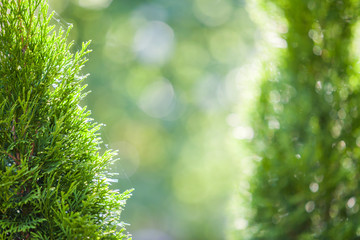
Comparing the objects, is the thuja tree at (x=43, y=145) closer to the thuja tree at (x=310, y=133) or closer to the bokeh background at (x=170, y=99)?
the thuja tree at (x=310, y=133)

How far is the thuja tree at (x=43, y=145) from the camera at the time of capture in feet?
6.14

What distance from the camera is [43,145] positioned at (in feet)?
6.43

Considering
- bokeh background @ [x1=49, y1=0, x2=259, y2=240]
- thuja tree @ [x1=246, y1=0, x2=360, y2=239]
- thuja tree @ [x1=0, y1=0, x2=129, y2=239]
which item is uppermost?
bokeh background @ [x1=49, y1=0, x2=259, y2=240]

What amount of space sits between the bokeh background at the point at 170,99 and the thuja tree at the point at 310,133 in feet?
24.5

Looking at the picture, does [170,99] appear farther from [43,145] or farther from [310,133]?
[43,145]

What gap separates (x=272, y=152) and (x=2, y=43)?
8.80ft

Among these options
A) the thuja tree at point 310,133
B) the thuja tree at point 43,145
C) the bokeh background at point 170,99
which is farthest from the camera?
the bokeh background at point 170,99

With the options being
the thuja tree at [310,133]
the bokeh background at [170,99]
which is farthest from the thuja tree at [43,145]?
the bokeh background at [170,99]

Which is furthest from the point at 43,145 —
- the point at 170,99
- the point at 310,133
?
the point at 170,99

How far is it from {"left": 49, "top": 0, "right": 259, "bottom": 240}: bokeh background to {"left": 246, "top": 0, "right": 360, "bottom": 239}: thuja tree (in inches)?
294

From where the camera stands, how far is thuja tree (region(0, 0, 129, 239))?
1.87 m

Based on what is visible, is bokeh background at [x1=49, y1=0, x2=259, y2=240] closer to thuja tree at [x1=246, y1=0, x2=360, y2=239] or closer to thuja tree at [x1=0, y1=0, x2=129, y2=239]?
thuja tree at [x1=246, y1=0, x2=360, y2=239]

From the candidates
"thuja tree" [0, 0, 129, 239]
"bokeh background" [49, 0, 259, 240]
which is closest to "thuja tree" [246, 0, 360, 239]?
"thuja tree" [0, 0, 129, 239]

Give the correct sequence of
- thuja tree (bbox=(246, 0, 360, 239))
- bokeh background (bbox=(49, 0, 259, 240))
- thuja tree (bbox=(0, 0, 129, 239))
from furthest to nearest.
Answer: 1. bokeh background (bbox=(49, 0, 259, 240))
2. thuja tree (bbox=(246, 0, 360, 239))
3. thuja tree (bbox=(0, 0, 129, 239))
